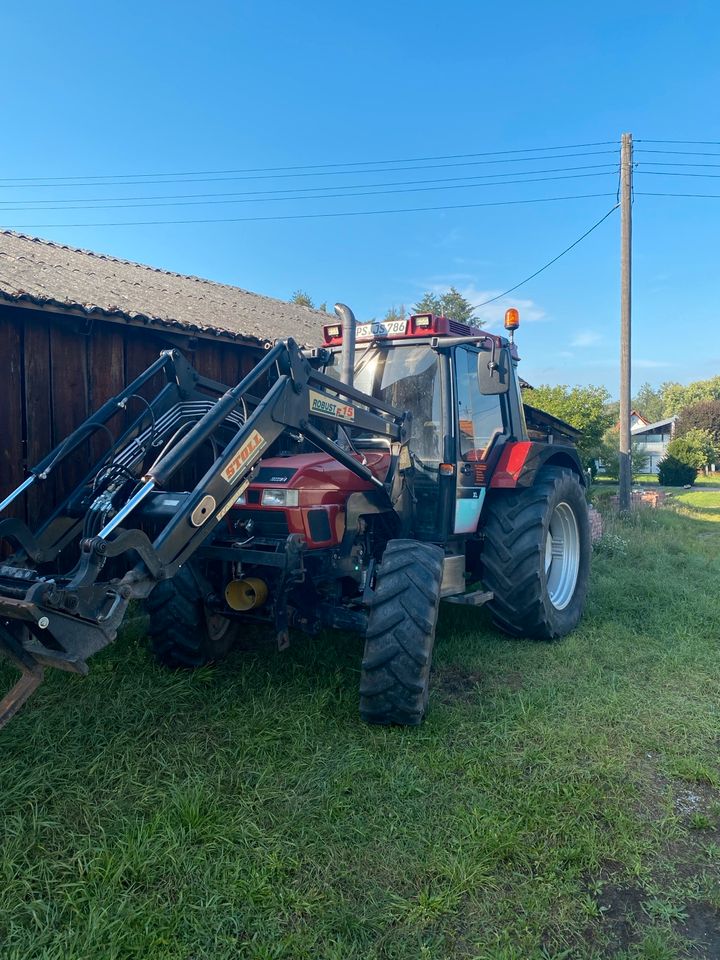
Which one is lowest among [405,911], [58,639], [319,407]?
[405,911]

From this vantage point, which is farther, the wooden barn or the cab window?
the wooden barn

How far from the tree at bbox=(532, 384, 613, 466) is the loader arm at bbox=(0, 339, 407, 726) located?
38.8ft

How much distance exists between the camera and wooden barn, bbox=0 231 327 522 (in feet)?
16.8

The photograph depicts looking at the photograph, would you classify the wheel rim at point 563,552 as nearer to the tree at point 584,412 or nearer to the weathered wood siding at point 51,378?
the weathered wood siding at point 51,378

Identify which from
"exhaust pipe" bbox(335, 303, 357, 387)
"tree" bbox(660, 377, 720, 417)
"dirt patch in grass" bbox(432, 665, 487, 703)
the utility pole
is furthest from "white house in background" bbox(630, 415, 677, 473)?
"exhaust pipe" bbox(335, 303, 357, 387)

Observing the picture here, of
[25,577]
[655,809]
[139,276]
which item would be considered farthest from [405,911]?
[139,276]

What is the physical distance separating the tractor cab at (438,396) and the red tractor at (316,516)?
0.04 feet

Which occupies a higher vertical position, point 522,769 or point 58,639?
point 58,639

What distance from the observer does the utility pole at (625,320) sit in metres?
11.9

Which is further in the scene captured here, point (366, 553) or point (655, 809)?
point (366, 553)

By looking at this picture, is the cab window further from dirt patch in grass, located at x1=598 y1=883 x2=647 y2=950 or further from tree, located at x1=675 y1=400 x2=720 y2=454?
tree, located at x1=675 y1=400 x2=720 y2=454

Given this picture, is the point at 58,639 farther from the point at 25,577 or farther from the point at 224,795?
the point at 224,795

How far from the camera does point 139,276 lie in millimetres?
8125

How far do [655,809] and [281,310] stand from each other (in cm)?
865
